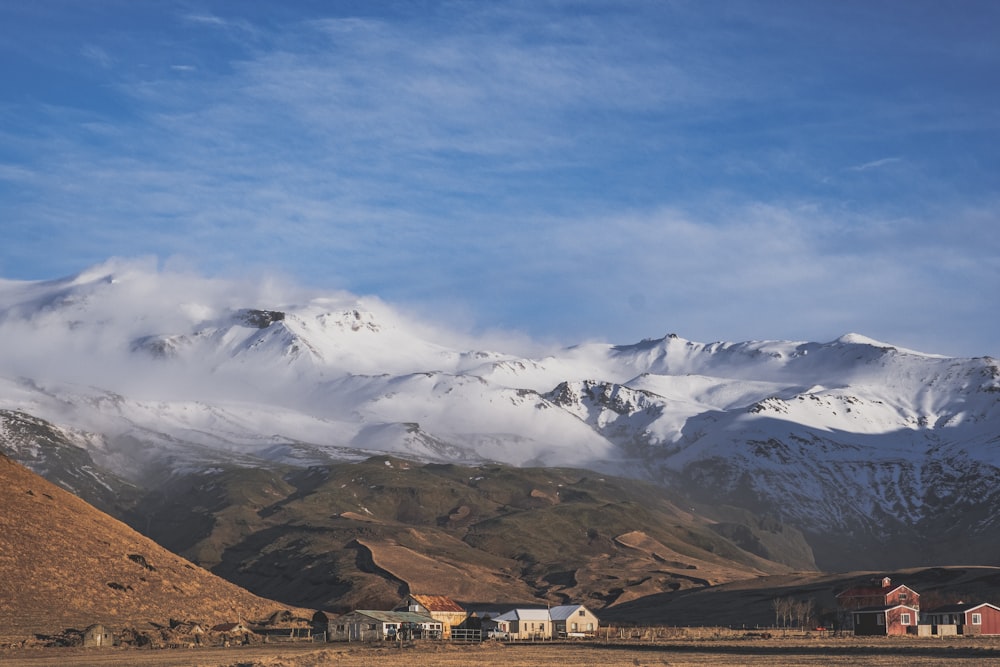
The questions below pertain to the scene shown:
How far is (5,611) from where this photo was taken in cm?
12194

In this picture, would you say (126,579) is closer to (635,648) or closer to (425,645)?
(425,645)

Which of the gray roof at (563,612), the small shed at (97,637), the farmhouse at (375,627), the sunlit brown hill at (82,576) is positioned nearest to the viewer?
the small shed at (97,637)

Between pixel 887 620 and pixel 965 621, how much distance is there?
27.1 feet

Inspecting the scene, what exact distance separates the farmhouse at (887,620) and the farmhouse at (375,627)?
153ft

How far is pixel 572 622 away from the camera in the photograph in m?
155

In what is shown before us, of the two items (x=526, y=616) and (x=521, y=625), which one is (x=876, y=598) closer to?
(x=526, y=616)

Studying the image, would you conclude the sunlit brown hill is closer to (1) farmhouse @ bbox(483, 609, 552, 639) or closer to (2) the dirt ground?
(2) the dirt ground

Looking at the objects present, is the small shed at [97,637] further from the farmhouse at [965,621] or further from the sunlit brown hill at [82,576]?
the farmhouse at [965,621]

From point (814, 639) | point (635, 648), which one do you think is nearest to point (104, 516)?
point (635, 648)

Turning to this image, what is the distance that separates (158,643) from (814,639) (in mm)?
61138

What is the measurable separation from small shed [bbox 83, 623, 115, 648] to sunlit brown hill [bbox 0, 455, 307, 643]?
4.08 meters

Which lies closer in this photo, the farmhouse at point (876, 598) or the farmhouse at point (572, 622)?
the farmhouse at point (876, 598)

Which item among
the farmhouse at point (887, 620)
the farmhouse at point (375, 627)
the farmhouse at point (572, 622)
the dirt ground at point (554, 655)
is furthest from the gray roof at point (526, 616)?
the farmhouse at point (887, 620)

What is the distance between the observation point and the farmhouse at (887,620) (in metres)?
138
